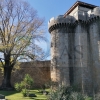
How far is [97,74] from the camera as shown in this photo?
18.1m

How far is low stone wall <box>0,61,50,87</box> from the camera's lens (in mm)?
24692

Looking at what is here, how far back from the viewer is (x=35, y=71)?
25.2m

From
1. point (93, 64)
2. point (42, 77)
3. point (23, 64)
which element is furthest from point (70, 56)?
point (23, 64)

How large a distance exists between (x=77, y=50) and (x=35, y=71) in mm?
7918

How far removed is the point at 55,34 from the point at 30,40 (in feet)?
9.97

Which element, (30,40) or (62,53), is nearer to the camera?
(62,53)

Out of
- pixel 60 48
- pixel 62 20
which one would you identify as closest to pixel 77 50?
pixel 60 48

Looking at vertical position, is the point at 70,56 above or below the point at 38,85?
above

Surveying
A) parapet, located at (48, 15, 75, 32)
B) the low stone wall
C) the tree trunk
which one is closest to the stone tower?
parapet, located at (48, 15, 75, 32)

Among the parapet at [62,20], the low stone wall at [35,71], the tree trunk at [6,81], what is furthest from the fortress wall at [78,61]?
the tree trunk at [6,81]

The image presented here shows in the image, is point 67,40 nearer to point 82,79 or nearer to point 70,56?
point 70,56

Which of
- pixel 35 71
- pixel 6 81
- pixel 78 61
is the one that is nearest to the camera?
pixel 78 61

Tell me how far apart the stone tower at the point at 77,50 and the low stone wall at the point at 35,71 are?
4.64 metres

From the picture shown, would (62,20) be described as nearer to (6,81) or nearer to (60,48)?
(60,48)
